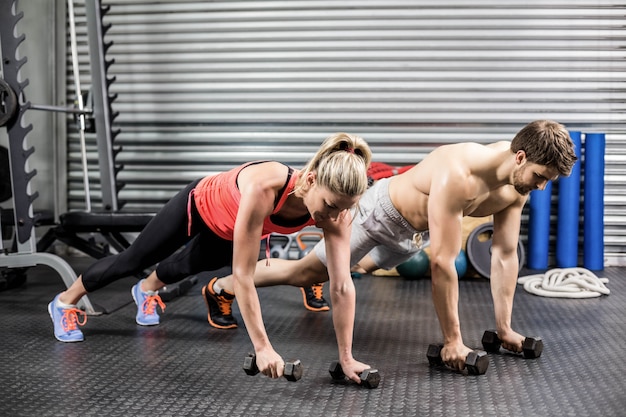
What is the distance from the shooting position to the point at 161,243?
2809 mm

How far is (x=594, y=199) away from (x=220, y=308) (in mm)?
2985

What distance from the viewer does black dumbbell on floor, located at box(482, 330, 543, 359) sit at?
273 cm

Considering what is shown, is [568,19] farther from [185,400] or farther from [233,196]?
[185,400]

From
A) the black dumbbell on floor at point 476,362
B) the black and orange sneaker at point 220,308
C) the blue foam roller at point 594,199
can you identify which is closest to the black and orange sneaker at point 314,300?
the black and orange sneaker at point 220,308

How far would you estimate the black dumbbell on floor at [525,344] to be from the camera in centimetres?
273

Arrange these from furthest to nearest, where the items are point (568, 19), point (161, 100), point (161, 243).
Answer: point (161, 100)
point (568, 19)
point (161, 243)

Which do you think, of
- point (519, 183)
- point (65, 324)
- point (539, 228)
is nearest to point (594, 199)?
point (539, 228)

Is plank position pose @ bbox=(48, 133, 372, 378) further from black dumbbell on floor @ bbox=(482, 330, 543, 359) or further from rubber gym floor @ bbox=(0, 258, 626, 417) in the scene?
black dumbbell on floor @ bbox=(482, 330, 543, 359)

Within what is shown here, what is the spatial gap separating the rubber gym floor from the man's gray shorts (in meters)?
0.40

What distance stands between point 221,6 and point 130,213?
1943 mm

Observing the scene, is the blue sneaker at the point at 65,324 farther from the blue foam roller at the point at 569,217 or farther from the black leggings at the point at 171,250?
the blue foam roller at the point at 569,217

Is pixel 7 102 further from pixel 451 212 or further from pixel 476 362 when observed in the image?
pixel 476 362

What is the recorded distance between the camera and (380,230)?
9.37ft

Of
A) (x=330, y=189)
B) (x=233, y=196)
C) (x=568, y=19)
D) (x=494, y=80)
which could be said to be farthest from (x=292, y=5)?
(x=330, y=189)
